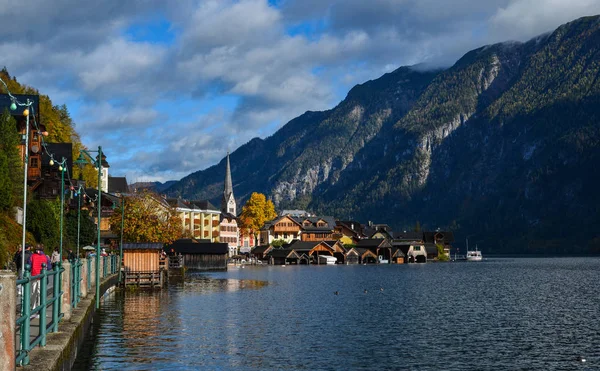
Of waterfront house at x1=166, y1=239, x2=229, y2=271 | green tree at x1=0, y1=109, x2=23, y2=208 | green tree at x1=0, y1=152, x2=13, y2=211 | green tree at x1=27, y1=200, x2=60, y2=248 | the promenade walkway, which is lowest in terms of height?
the promenade walkway

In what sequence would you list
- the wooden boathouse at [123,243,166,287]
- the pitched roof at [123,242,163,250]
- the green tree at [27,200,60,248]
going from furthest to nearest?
the wooden boathouse at [123,243,166,287], the pitched roof at [123,242,163,250], the green tree at [27,200,60,248]

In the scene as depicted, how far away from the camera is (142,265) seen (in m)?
79.4

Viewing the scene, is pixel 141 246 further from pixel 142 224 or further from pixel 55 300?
pixel 55 300

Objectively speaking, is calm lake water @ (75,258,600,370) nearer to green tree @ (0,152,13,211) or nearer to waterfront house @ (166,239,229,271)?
green tree @ (0,152,13,211)

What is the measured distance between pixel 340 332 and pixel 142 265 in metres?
40.0

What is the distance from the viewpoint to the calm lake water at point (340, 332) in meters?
33.7

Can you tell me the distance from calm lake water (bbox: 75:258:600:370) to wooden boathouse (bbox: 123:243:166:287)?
15.5 ft

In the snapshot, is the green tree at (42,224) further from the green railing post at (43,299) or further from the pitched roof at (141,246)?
the green railing post at (43,299)

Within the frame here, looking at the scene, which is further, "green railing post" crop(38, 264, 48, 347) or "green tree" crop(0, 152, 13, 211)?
"green tree" crop(0, 152, 13, 211)

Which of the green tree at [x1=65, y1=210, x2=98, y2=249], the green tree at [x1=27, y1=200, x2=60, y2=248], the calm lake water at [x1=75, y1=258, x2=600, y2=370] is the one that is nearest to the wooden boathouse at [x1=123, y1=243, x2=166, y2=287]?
the calm lake water at [x1=75, y1=258, x2=600, y2=370]

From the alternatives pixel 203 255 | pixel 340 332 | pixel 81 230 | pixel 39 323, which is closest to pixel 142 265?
pixel 81 230

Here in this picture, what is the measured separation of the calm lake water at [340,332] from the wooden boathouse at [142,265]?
472cm

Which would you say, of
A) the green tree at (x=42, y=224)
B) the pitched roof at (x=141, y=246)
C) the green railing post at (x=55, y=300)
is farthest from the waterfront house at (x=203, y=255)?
the green railing post at (x=55, y=300)

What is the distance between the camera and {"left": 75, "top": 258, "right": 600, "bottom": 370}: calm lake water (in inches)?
1326
